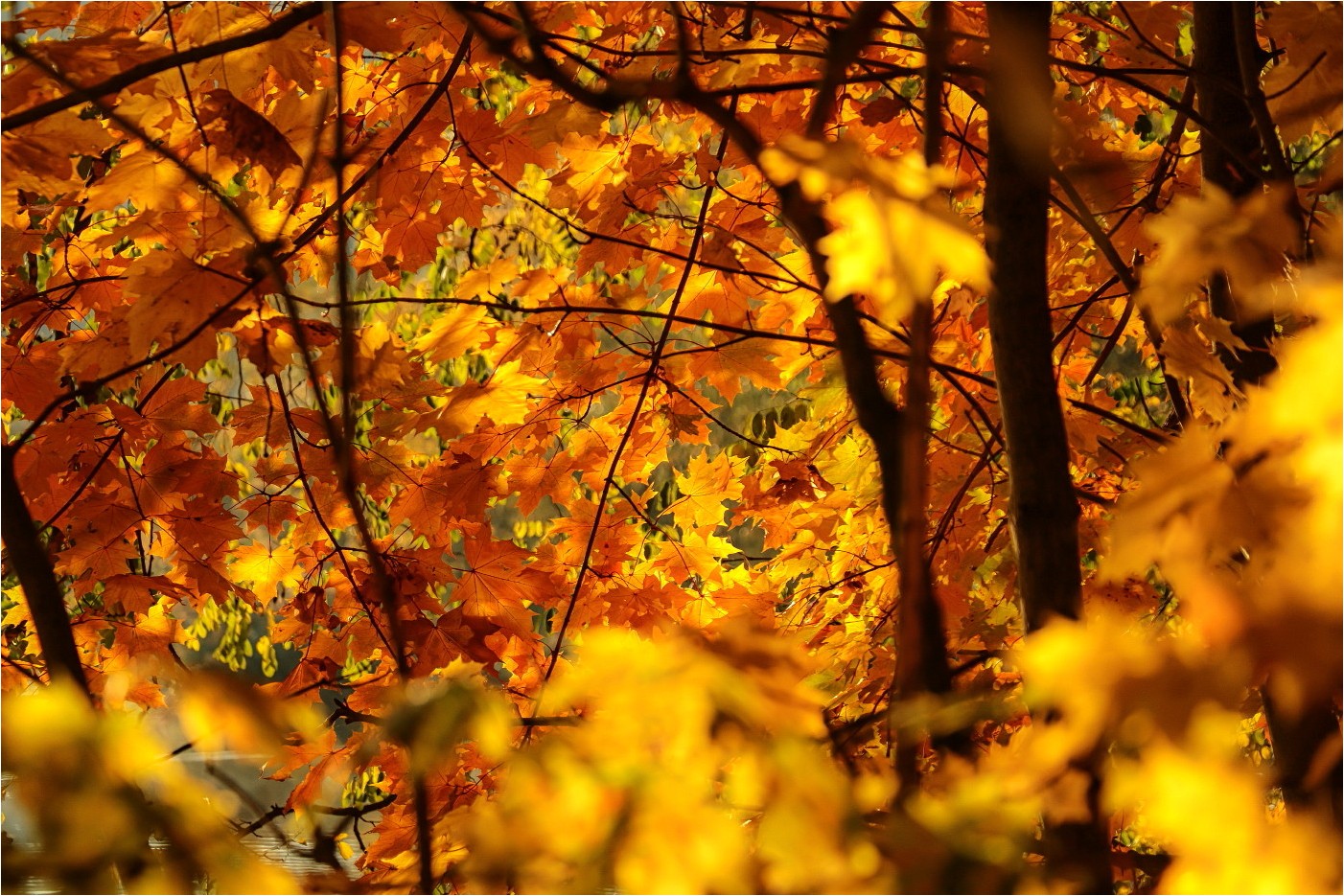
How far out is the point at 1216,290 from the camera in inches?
56.2

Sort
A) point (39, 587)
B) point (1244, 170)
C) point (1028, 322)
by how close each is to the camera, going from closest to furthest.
→ point (39, 587) → point (1028, 322) → point (1244, 170)

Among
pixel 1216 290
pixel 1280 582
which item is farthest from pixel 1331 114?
pixel 1280 582

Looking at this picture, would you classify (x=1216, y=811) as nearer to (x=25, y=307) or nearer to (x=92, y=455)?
(x=92, y=455)

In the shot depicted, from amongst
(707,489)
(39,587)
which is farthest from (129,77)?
(707,489)

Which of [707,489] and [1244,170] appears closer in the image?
[1244,170]

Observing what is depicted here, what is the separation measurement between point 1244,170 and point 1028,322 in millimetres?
785

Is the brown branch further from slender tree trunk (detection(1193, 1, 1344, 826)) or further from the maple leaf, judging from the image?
the maple leaf

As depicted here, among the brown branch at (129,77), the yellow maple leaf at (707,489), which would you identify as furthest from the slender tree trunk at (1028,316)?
the yellow maple leaf at (707,489)

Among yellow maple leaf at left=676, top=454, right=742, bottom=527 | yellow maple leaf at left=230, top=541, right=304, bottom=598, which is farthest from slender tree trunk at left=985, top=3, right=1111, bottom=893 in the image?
yellow maple leaf at left=230, top=541, right=304, bottom=598

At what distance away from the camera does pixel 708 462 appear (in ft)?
6.77

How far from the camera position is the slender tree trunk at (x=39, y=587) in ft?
2.47

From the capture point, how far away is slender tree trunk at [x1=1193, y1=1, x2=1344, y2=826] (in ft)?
3.73

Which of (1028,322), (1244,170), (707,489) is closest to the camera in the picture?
(1028,322)

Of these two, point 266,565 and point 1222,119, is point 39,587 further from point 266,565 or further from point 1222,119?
point 1222,119
